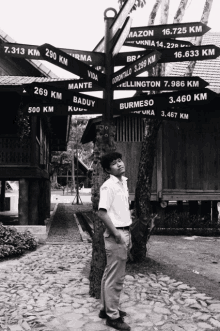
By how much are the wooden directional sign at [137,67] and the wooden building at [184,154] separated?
28.3 feet

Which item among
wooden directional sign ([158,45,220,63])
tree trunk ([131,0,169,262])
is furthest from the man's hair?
tree trunk ([131,0,169,262])

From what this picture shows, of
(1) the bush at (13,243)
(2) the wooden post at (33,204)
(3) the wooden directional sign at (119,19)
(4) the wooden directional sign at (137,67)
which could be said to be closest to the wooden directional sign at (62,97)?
(4) the wooden directional sign at (137,67)

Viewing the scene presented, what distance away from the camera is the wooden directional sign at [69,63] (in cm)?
513

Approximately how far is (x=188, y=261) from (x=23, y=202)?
609cm

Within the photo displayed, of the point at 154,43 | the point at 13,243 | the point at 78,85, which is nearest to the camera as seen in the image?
the point at 78,85

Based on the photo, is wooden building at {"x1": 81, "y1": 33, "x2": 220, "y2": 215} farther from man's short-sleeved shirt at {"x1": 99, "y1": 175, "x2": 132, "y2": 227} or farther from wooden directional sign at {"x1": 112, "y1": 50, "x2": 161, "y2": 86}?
man's short-sleeved shirt at {"x1": 99, "y1": 175, "x2": 132, "y2": 227}

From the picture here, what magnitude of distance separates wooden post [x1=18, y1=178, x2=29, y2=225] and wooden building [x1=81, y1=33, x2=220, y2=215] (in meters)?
3.48

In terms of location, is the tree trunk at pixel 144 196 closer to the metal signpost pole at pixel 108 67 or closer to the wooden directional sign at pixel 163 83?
the metal signpost pole at pixel 108 67

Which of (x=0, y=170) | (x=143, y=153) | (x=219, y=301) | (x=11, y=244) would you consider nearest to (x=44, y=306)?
(x=219, y=301)

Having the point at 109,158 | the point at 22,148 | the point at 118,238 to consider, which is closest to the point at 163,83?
the point at 109,158

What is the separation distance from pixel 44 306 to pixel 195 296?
2034mm

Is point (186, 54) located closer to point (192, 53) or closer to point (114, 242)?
point (192, 53)

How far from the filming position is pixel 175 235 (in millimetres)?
13258

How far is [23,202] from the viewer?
12984 millimetres
